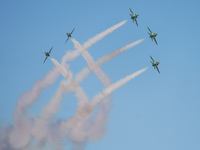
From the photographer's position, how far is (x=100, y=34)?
81.4m

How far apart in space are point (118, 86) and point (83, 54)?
12640 millimetres

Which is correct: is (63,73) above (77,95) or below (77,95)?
above

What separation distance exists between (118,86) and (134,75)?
464cm

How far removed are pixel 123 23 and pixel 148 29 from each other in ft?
31.4

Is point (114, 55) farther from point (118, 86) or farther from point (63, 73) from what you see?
point (63, 73)

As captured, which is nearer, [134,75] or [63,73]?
[134,75]

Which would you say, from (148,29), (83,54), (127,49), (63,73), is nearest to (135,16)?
(148,29)

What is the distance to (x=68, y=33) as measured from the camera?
86625 millimetres

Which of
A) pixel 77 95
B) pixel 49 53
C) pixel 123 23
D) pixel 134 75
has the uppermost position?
pixel 49 53

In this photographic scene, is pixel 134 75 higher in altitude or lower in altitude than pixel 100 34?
lower

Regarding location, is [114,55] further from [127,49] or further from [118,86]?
[118,86]

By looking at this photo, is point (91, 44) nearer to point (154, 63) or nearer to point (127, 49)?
point (127, 49)

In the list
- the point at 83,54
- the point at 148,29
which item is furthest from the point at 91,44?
the point at 148,29

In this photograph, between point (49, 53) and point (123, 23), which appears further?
point (49, 53)
